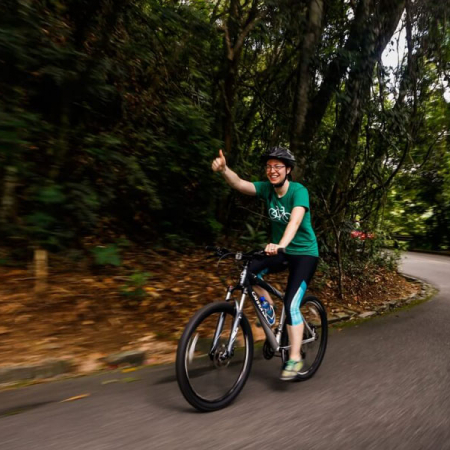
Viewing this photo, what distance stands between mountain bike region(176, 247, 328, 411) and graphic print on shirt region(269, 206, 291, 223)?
0.55m

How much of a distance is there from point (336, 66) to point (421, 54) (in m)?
1.82

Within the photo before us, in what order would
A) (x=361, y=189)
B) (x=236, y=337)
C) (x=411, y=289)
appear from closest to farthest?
(x=236, y=337) → (x=361, y=189) → (x=411, y=289)

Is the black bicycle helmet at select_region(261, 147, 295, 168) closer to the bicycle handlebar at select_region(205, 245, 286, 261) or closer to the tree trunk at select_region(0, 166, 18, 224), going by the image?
the bicycle handlebar at select_region(205, 245, 286, 261)

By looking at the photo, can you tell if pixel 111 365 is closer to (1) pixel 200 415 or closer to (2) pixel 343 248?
(1) pixel 200 415

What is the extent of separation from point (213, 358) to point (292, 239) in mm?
1248

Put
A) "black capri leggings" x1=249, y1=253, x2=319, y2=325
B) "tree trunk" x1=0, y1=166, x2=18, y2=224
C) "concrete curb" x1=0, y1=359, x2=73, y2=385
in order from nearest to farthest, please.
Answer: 1. "concrete curb" x1=0, y1=359, x2=73, y2=385
2. "black capri leggings" x1=249, y1=253, x2=319, y2=325
3. "tree trunk" x1=0, y1=166, x2=18, y2=224

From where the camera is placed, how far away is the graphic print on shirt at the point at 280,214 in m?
3.88

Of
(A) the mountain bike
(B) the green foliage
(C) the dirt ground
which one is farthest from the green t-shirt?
(B) the green foliage

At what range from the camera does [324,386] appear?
4.00 metres

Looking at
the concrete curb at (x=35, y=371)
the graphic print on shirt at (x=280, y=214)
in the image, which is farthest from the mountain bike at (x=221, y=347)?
the concrete curb at (x=35, y=371)

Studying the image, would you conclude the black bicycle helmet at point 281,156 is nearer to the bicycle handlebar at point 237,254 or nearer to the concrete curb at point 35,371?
the bicycle handlebar at point 237,254

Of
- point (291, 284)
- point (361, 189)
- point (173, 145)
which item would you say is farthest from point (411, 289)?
point (291, 284)

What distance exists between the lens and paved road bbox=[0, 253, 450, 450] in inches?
113

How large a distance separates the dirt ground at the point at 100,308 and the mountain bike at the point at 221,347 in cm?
48
